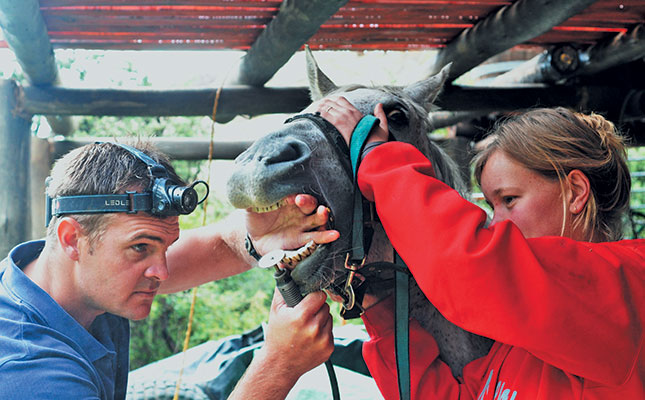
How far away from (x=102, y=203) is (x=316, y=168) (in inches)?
31.3

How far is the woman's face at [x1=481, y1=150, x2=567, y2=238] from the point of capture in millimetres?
1508

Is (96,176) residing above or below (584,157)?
below

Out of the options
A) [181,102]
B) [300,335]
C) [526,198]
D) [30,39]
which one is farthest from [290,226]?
[181,102]

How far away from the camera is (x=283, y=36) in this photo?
9.53ft

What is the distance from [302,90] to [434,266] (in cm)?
271

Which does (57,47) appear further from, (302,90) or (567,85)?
(567,85)

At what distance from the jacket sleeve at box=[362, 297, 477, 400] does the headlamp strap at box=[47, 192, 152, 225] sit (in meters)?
0.82

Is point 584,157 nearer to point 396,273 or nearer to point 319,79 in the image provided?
point 396,273

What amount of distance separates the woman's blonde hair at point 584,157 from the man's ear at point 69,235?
137cm

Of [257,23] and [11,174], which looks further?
[11,174]

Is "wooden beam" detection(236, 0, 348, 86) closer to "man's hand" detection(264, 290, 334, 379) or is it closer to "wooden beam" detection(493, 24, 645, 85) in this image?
"man's hand" detection(264, 290, 334, 379)

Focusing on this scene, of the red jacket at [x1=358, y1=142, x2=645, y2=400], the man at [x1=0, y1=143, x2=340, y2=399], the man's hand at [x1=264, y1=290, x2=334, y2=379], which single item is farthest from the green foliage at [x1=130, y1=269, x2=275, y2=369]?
the red jacket at [x1=358, y1=142, x2=645, y2=400]

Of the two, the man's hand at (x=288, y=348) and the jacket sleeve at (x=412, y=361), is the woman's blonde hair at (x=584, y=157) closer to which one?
the jacket sleeve at (x=412, y=361)

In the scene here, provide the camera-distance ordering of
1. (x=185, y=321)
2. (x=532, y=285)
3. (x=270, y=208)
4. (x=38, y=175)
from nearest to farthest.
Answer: (x=532, y=285) → (x=270, y=208) → (x=38, y=175) → (x=185, y=321)
